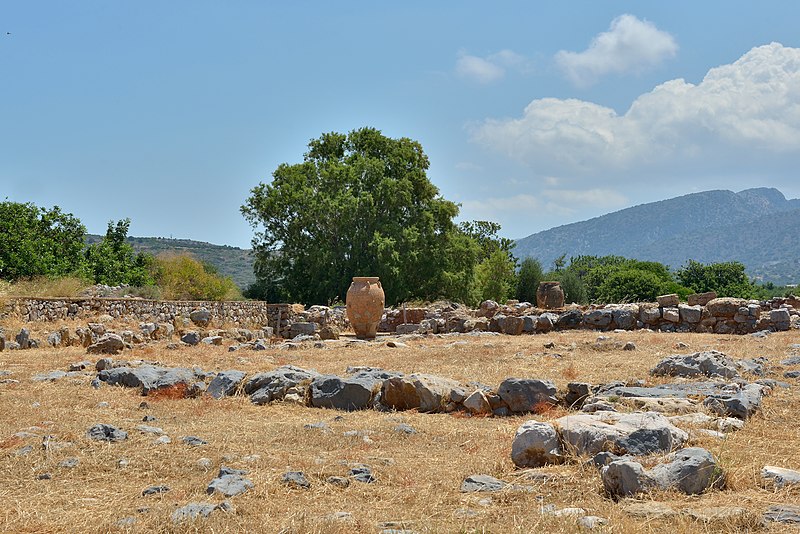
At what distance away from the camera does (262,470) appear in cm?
555

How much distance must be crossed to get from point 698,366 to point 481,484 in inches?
223

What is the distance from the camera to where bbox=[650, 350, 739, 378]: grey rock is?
961 centimetres

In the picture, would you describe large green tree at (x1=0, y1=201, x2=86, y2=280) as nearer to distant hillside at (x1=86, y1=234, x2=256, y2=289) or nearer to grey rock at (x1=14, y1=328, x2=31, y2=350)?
grey rock at (x1=14, y1=328, x2=31, y2=350)

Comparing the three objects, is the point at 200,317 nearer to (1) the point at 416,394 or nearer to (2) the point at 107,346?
(2) the point at 107,346

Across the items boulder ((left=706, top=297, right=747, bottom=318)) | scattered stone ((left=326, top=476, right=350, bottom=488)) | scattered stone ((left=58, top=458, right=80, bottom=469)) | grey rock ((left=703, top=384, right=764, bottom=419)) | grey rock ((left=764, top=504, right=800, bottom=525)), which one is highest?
boulder ((left=706, top=297, right=747, bottom=318))

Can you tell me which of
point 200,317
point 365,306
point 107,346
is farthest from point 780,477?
point 200,317

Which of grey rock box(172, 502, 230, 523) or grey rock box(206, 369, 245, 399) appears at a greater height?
grey rock box(206, 369, 245, 399)

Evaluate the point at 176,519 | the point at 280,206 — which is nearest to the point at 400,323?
the point at 280,206

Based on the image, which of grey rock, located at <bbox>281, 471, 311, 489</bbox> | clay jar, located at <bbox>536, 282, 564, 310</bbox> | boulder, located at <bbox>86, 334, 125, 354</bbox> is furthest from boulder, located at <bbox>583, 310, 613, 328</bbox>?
grey rock, located at <bbox>281, 471, 311, 489</bbox>

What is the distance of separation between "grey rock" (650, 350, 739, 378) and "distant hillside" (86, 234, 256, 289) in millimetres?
62213

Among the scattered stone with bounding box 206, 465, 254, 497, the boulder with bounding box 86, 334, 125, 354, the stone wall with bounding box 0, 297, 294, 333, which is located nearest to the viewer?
the scattered stone with bounding box 206, 465, 254, 497

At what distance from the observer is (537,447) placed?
18.6 ft

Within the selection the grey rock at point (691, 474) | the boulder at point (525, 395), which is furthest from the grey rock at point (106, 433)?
the grey rock at point (691, 474)

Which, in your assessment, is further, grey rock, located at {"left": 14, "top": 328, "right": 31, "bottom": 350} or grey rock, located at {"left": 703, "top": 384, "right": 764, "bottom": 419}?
grey rock, located at {"left": 14, "top": 328, "right": 31, "bottom": 350}
